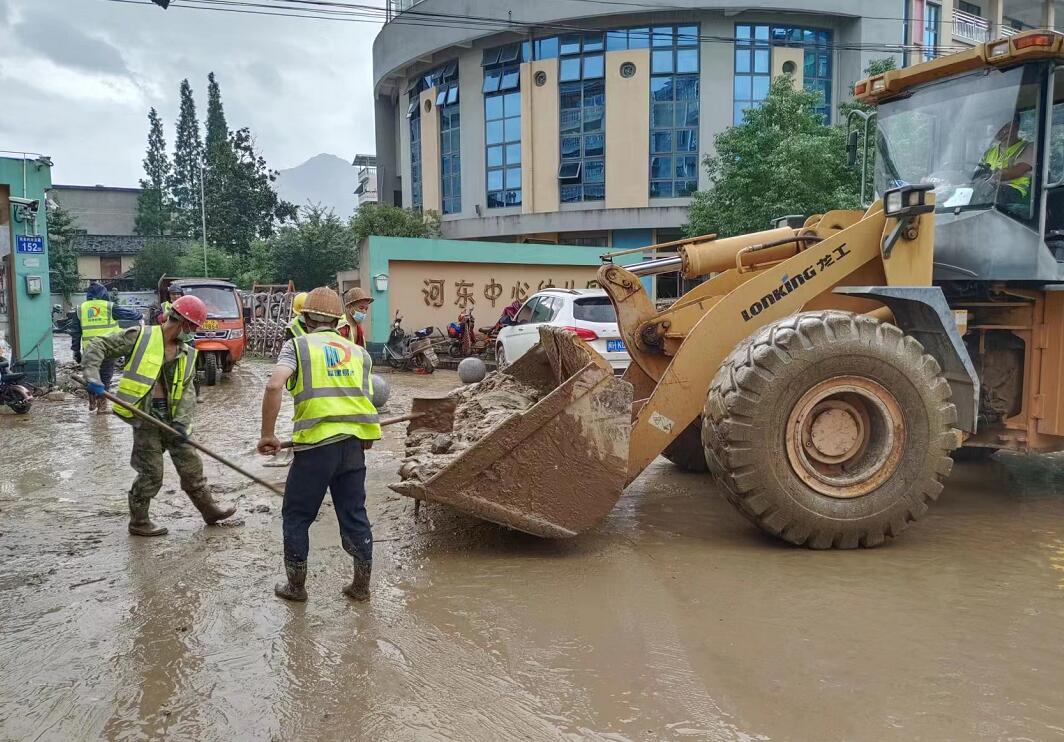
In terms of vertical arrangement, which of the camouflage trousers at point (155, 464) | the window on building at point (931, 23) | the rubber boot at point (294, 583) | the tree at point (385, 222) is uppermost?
the window on building at point (931, 23)

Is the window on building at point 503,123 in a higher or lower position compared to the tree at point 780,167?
higher

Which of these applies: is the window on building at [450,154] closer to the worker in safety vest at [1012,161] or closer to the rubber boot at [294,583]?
the worker in safety vest at [1012,161]

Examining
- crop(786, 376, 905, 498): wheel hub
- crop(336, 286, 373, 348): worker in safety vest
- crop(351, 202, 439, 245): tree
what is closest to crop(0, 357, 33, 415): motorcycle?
crop(336, 286, 373, 348): worker in safety vest

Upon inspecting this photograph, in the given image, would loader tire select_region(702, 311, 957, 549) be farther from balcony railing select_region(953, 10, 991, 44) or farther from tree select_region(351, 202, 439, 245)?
balcony railing select_region(953, 10, 991, 44)

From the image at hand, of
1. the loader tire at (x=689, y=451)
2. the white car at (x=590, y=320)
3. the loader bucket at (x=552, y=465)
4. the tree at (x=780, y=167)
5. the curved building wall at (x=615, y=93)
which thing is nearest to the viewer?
the loader bucket at (x=552, y=465)

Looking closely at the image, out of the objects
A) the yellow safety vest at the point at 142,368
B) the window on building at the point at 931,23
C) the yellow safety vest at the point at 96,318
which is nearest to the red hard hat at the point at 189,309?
the yellow safety vest at the point at 142,368

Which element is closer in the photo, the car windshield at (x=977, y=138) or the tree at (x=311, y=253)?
the car windshield at (x=977, y=138)

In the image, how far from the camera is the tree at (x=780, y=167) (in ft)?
56.7

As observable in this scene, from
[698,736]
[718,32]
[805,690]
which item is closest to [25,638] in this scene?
[698,736]

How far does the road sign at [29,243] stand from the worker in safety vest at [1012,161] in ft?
42.0

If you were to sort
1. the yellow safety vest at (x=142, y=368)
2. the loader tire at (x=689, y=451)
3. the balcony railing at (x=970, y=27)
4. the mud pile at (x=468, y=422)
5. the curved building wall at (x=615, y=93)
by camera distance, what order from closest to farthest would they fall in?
the mud pile at (x=468, y=422)
the yellow safety vest at (x=142, y=368)
the loader tire at (x=689, y=451)
the curved building wall at (x=615, y=93)
the balcony railing at (x=970, y=27)

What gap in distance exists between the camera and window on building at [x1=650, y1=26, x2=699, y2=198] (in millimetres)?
29938

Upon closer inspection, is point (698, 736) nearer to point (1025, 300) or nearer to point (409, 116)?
point (1025, 300)

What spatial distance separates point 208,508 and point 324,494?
5.90ft
